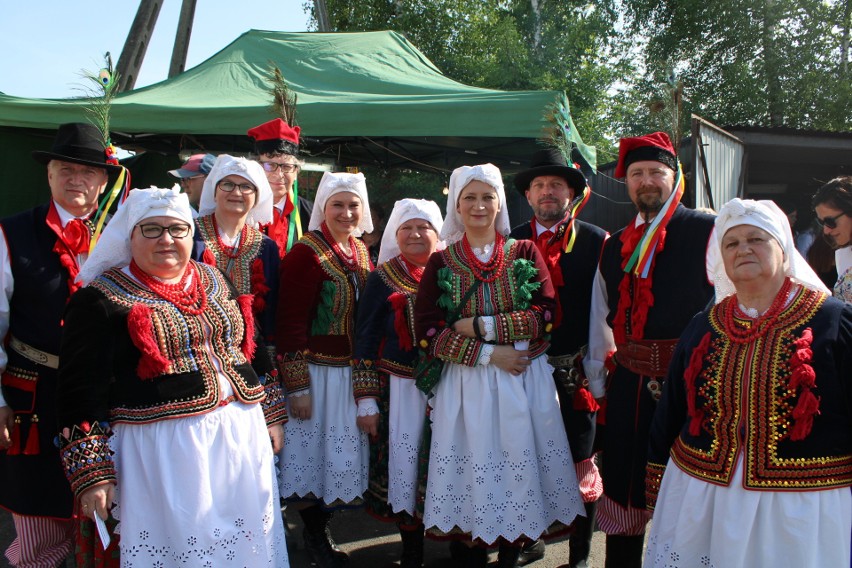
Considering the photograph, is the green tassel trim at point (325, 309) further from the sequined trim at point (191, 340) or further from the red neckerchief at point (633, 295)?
the red neckerchief at point (633, 295)

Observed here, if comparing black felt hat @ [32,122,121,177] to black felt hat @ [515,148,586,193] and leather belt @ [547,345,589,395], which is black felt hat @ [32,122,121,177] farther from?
leather belt @ [547,345,589,395]

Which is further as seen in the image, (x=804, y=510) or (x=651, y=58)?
(x=651, y=58)

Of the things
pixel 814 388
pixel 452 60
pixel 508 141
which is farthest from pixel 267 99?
pixel 452 60

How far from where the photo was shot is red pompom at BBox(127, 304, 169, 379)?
2.30 meters

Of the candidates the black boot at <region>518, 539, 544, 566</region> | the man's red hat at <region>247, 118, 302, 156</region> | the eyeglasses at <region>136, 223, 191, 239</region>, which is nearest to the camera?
the eyeglasses at <region>136, 223, 191, 239</region>

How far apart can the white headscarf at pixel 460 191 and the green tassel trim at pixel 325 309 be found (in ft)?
2.05

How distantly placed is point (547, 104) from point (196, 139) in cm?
378

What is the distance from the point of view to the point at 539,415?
3080 mm

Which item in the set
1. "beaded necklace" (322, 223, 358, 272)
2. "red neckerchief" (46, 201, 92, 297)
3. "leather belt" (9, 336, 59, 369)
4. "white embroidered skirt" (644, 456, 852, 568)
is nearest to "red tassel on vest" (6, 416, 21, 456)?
"leather belt" (9, 336, 59, 369)

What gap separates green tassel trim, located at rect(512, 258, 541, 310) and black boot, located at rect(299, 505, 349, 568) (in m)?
1.55

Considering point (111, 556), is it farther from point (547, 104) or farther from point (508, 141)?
point (508, 141)

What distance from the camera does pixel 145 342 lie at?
7.56 feet

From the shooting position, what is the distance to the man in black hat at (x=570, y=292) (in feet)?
10.8

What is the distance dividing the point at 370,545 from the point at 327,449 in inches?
35.1
